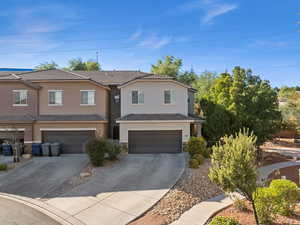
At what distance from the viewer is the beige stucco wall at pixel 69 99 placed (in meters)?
17.9

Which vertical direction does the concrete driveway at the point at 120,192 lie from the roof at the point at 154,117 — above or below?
below

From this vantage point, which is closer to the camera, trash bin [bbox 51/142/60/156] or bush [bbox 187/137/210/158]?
bush [bbox 187/137/210/158]

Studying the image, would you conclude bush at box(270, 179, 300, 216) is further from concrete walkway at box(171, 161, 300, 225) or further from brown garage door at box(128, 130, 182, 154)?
brown garage door at box(128, 130, 182, 154)

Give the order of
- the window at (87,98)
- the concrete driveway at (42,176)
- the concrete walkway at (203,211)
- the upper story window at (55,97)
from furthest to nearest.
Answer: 1. the window at (87,98)
2. the upper story window at (55,97)
3. the concrete driveway at (42,176)
4. the concrete walkway at (203,211)

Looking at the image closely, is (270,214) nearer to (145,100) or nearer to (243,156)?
(243,156)

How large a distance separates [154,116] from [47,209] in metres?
11.1

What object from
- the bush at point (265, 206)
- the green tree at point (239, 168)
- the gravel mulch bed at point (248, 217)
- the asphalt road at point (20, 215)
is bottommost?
the asphalt road at point (20, 215)

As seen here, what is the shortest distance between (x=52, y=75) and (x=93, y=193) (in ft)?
45.9

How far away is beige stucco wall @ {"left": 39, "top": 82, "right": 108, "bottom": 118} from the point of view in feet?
58.8

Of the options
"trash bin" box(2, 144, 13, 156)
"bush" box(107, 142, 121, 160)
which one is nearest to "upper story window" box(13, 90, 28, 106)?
"trash bin" box(2, 144, 13, 156)

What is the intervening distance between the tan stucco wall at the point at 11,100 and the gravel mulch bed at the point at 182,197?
596 inches

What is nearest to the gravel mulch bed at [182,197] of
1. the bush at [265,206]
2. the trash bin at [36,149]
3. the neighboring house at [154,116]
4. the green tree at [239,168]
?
the bush at [265,206]

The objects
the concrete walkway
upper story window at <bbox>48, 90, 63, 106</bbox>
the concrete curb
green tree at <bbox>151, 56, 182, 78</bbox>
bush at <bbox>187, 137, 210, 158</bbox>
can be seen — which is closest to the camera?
the concrete walkway

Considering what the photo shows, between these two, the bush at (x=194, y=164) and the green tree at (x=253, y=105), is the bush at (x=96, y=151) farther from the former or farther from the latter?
the green tree at (x=253, y=105)
